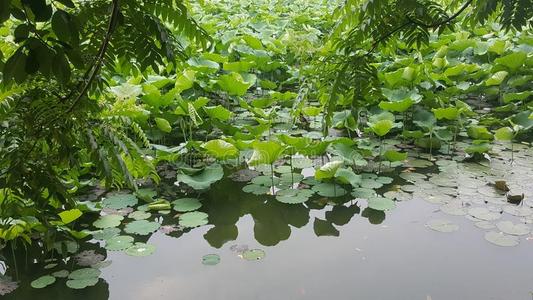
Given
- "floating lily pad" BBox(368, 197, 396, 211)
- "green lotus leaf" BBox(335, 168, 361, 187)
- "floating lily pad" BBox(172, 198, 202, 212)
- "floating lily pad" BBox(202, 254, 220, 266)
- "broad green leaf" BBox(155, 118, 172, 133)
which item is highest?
"broad green leaf" BBox(155, 118, 172, 133)

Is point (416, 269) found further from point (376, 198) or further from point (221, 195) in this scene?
point (221, 195)

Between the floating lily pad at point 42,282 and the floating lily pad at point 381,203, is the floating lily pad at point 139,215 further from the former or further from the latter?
the floating lily pad at point 381,203

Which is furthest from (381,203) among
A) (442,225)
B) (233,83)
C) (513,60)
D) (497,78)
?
(513,60)

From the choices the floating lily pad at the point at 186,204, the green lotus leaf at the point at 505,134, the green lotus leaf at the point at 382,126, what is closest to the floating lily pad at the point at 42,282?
the floating lily pad at the point at 186,204

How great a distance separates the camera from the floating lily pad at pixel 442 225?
2.66m

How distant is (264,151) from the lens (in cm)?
304

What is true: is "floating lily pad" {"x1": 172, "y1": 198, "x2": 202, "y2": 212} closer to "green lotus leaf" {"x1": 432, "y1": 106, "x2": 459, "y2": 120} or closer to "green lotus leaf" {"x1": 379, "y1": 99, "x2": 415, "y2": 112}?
"green lotus leaf" {"x1": 379, "y1": 99, "x2": 415, "y2": 112}

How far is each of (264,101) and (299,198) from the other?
4.27ft

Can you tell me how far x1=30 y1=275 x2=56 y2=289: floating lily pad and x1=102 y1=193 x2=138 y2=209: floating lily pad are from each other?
682mm

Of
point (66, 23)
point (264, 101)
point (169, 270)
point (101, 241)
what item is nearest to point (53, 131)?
point (66, 23)

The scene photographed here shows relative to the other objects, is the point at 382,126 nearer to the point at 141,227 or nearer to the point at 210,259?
the point at 210,259

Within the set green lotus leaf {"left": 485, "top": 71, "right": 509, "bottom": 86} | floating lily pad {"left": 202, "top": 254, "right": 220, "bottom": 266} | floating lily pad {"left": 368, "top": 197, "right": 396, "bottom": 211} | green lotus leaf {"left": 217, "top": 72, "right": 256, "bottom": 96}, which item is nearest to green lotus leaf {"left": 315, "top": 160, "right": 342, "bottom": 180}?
floating lily pad {"left": 368, "top": 197, "right": 396, "bottom": 211}

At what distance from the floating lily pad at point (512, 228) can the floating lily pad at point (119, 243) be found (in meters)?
1.90

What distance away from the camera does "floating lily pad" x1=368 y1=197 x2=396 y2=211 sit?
114 inches
